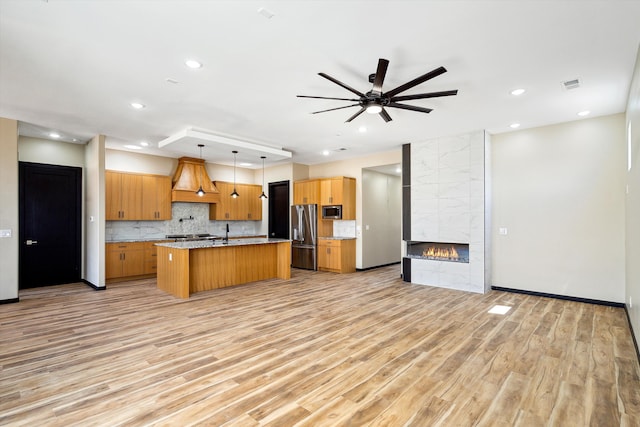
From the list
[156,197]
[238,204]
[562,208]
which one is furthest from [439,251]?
[156,197]

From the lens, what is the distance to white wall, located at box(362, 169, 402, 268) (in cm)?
820

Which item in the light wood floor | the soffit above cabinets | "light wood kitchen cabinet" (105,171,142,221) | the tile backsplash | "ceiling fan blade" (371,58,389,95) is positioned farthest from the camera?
the tile backsplash

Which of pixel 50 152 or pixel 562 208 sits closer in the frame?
pixel 562 208

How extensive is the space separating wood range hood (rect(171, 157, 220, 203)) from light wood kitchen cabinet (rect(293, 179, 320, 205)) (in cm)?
232

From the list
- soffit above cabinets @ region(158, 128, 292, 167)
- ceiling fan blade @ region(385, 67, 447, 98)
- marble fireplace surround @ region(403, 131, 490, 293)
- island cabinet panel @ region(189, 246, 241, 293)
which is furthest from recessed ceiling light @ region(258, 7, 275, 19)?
marble fireplace surround @ region(403, 131, 490, 293)

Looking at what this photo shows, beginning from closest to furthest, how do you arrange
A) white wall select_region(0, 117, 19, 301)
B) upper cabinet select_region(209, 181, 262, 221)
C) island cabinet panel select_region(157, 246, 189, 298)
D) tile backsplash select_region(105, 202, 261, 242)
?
white wall select_region(0, 117, 19, 301), island cabinet panel select_region(157, 246, 189, 298), tile backsplash select_region(105, 202, 261, 242), upper cabinet select_region(209, 181, 262, 221)

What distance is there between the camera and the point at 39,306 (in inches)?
192

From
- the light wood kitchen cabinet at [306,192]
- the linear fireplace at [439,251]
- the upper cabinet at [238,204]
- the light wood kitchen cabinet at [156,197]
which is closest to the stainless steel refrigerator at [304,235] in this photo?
the light wood kitchen cabinet at [306,192]

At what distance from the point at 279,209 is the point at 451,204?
16.6ft

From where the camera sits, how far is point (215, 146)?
6.29 metres

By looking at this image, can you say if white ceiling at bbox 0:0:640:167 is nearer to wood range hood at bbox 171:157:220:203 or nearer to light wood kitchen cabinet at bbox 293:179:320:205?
wood range hood at bbox 171:157:220:203

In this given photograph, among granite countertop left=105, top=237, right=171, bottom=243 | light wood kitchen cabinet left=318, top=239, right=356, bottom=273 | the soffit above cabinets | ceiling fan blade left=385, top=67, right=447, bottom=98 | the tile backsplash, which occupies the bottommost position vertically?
light wood kitchen cabinet left=318, top=239, right=356, bottom=273

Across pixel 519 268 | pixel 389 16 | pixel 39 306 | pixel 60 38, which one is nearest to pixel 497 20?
pixel 389 16

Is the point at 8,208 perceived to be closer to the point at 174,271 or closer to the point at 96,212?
the point at 96,212
